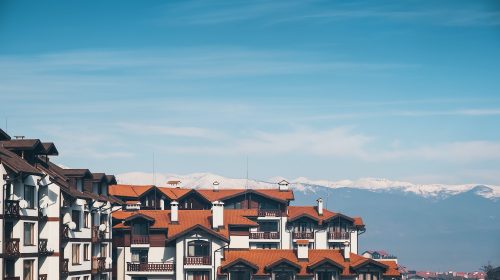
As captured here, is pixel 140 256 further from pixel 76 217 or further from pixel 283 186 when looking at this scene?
pixel 283 186

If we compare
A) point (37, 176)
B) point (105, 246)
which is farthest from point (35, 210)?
point (105, 246)

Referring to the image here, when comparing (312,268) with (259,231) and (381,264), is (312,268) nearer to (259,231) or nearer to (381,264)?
(381,264)

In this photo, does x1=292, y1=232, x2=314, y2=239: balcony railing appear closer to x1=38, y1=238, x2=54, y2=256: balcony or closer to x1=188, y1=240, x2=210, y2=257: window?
x1=188, y1=240, x2=210, y2=257: window

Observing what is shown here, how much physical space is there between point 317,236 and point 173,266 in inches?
1173

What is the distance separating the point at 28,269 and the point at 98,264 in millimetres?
19134

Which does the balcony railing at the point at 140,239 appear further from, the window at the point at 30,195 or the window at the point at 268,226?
the window at the point at 30,195

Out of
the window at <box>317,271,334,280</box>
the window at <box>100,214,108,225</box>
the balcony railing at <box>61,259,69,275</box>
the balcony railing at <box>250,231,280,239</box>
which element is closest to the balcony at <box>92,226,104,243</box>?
the window at <box>100,214,108,225</box>

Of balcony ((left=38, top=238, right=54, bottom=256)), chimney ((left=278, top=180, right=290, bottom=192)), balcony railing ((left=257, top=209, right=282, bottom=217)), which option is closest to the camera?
balcony ((left=38, top=238, right=54, bottom=256))

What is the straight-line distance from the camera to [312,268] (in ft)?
340

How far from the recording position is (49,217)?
273 ft

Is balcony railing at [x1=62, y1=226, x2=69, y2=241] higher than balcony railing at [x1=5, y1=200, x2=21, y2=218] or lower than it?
lower

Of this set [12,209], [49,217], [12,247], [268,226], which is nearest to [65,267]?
[49,217]

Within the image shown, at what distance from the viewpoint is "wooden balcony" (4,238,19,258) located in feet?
241

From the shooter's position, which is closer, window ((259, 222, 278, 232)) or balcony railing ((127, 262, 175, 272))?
balcony railing ((127, 262, 175, 272))
